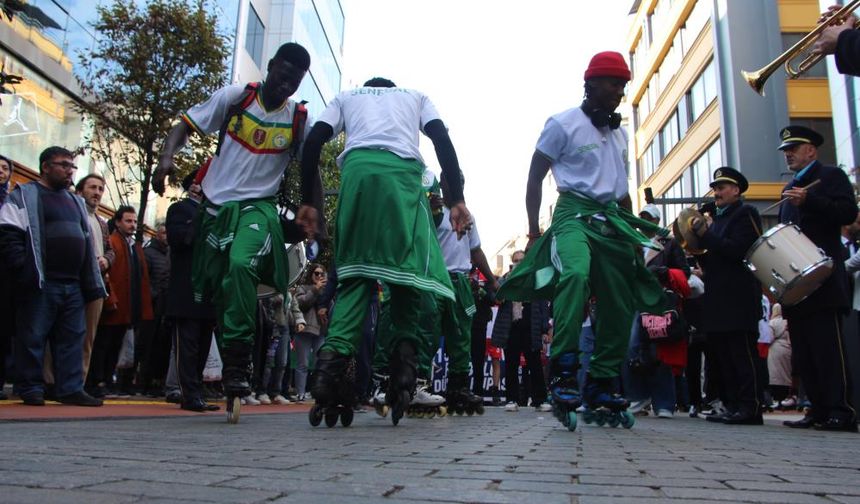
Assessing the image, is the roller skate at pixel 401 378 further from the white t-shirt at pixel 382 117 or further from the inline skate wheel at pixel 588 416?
the inline skate wheel at pixel 588 416

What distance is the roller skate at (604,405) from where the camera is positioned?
462cm

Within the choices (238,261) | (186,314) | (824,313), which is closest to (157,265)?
(186,314)

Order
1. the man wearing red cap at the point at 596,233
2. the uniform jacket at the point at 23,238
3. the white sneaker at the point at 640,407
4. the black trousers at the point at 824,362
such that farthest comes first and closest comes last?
the white sneaker at the point at 640,407, the uniform jacket at the point at 23,238, the black trousers at the point at 824,362, the man wearing red cap at the point at 596,233

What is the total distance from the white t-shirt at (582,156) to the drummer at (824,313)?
58.1 inches

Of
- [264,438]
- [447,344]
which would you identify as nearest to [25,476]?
[264,438]

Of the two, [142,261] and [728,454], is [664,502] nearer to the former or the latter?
[728,454]

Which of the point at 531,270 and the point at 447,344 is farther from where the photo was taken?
the point at 447,344

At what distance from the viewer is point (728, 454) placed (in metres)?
3.03

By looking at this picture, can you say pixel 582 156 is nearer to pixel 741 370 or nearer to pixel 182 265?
pixel 741 370

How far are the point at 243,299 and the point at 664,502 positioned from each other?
3009 millimetres

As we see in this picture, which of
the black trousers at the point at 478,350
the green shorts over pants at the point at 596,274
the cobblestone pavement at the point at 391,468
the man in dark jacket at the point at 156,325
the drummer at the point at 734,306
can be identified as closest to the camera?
the cobblestone pavement at the point at 391,468

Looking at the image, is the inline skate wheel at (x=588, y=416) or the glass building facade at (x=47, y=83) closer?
the inline skate wheel at (x=588, y=416)

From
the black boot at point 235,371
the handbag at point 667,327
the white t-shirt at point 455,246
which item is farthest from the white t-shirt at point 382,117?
the handbag at point 667,327

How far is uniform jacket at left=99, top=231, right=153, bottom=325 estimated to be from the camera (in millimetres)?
7441
